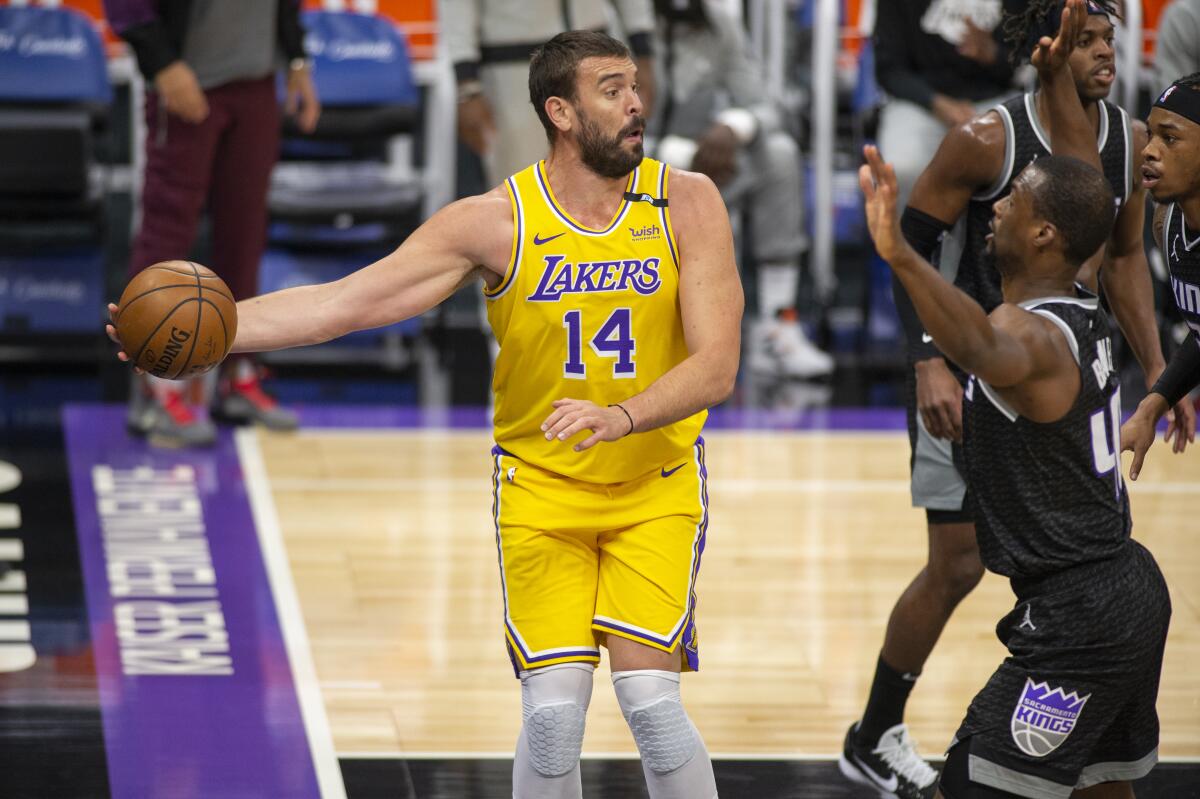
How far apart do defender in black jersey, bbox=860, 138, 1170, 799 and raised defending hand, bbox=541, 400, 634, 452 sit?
0.69 m

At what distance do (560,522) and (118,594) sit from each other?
2.60 metres

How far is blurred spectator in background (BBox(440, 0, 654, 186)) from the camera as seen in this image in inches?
305

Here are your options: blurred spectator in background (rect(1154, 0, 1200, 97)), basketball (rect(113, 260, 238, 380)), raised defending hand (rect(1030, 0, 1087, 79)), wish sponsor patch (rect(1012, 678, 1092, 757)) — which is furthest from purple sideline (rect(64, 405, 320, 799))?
blurred spectator in background (rect(1154, 0, 1200, 97))

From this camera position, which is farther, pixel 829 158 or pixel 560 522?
pixel 829 158

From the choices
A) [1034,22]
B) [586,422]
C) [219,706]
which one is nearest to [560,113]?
[586,422]

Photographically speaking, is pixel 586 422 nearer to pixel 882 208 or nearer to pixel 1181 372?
pixel 882 208

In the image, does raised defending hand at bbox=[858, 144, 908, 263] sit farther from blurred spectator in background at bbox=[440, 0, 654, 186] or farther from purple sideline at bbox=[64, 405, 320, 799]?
blurred spectator in background at bbox=[440, 0, 654, 186]

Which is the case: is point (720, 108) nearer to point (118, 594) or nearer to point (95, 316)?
point (95, 316)


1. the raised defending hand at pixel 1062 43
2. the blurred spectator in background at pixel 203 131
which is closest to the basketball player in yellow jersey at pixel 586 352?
the raised defending hand at pixel 1062 43

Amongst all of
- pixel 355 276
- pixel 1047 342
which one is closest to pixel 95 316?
pixel 355 276

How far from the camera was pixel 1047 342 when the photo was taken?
341cm

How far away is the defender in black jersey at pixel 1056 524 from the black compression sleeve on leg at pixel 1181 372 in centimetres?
74

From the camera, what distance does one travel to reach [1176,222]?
4.24m

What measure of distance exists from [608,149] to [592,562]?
2.87 feet
